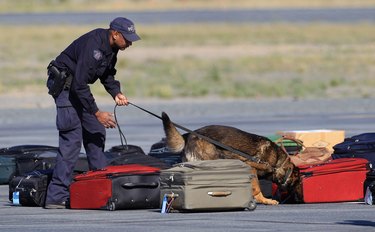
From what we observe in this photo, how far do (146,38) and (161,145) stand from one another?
118ft

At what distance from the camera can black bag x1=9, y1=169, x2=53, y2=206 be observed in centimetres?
1135

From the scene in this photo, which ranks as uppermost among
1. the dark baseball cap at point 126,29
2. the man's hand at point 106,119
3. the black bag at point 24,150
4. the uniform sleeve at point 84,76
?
the dark baseball cap at point 126,29

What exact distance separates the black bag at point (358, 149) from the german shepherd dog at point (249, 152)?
88cm

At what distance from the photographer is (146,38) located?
49500 millimetres

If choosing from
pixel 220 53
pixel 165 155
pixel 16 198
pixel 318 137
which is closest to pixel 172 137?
pixel 16 198

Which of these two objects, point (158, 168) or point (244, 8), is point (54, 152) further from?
point (244, 8)

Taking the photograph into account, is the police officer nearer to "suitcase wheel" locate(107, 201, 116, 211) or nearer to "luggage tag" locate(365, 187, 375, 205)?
"suitcase wheel" locate(107, 201, 116, 211)

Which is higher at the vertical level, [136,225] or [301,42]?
[301,42]

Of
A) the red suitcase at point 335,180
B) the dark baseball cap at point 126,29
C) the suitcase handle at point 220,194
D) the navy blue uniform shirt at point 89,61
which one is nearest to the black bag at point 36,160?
the navy blue uniform shirt at point 89,61

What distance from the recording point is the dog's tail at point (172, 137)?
35.7 ft

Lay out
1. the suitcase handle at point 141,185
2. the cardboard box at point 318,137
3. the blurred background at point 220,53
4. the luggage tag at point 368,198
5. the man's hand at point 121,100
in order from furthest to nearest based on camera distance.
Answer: the blurred background at point 220,53
the cardboard box at point 318,137
the man's hand at point 121,100
the luggage tag at point 368,198
the suitcase handle at point 141,185

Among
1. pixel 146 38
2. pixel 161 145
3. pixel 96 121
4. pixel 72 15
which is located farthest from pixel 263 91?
pixel 72 15

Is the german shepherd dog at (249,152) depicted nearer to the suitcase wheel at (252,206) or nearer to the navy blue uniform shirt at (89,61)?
the suitcase wheel at (252,206)

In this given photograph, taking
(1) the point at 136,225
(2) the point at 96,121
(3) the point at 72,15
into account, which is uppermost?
(3) the point at 72,15
